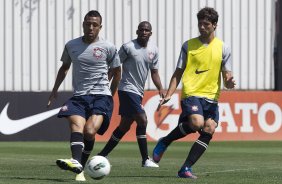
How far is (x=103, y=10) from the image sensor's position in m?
27.2

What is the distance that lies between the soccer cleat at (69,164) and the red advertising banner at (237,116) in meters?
13.0

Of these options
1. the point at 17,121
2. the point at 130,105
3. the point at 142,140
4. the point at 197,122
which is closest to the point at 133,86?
the point at 130,105

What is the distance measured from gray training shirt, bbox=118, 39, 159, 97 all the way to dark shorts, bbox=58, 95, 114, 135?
10.8ft

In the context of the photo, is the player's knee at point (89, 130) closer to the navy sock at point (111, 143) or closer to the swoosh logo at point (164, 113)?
the navy sock at point (111, 143)

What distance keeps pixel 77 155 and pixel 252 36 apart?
17.1m

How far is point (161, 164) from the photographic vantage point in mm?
15484

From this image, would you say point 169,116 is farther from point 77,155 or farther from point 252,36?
point 77,155

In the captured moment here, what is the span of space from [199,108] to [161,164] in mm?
3269

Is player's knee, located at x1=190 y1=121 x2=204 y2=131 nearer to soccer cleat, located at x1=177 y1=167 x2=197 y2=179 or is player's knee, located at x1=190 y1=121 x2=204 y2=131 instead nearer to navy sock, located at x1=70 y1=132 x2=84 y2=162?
soccer cleat, located at x1=177 y1=167 x2=197 y2=179

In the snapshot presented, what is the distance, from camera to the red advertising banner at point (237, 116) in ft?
80.3

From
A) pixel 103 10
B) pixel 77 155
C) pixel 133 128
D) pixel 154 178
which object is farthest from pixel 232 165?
pixel 103 10

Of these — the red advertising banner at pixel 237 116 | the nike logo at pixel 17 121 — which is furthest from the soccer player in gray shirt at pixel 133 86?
the red advertising banner at pixel 237 116

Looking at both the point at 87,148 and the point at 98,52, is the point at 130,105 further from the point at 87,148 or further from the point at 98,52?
the point at 98,52

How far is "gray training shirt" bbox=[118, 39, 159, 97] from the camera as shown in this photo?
605 inches
